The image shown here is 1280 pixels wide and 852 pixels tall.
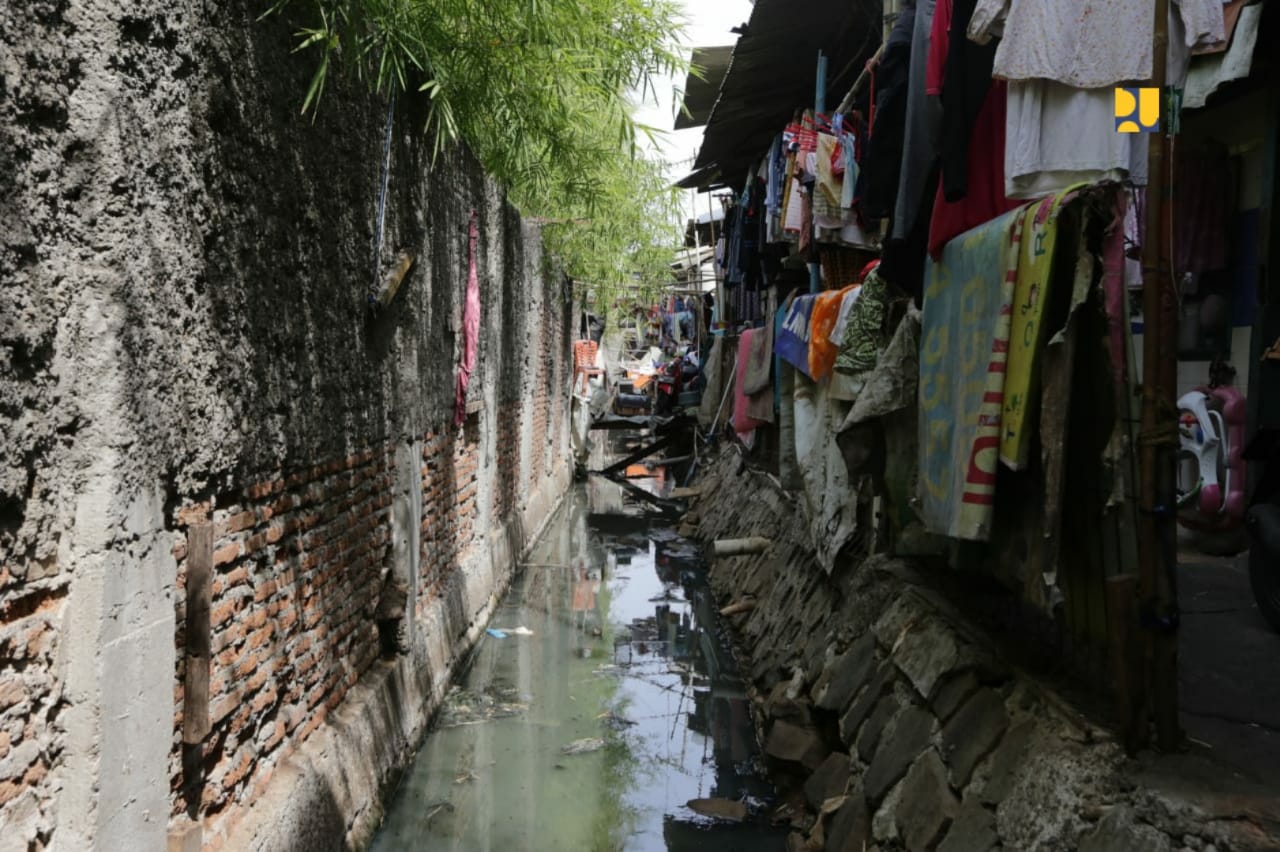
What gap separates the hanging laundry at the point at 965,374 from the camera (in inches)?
131

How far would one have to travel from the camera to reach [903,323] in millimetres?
4531

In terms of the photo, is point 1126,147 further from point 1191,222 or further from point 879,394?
point 1191,222


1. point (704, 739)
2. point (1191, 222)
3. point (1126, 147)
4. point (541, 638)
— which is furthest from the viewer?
point (541, 638)

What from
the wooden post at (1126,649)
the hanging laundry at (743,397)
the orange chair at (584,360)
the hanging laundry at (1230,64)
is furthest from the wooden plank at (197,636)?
the orange chair at (584,360)

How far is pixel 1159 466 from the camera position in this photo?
282 centimetres

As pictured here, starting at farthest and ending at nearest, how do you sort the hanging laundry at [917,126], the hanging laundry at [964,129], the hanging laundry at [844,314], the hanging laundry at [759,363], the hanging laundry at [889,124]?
the hanging laundry at [759,363], the hanging laundry at [844,314], the hanging laundry at [889,124], the hanging laundry at [917,126], the hanging laundry at [964,129]

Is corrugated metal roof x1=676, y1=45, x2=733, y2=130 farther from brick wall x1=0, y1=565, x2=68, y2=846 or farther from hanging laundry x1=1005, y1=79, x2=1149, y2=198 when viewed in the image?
brick wall x1=0, y1=565, x2=68, y2=846

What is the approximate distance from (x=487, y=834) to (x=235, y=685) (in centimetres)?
203

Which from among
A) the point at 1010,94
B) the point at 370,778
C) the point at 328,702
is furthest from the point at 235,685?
the point at 1010,94

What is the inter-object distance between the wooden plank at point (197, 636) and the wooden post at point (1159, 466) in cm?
287

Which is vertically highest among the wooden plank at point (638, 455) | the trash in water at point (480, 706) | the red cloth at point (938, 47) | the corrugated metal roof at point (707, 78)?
the corrugated metal roof at point (707, 78)

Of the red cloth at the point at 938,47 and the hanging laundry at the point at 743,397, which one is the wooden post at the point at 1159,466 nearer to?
the red cloth at the point at 938,47

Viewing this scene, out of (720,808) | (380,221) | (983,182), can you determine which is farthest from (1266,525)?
(380,221)

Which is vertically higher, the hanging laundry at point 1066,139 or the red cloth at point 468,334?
the hanging laundry at point 1066,139
